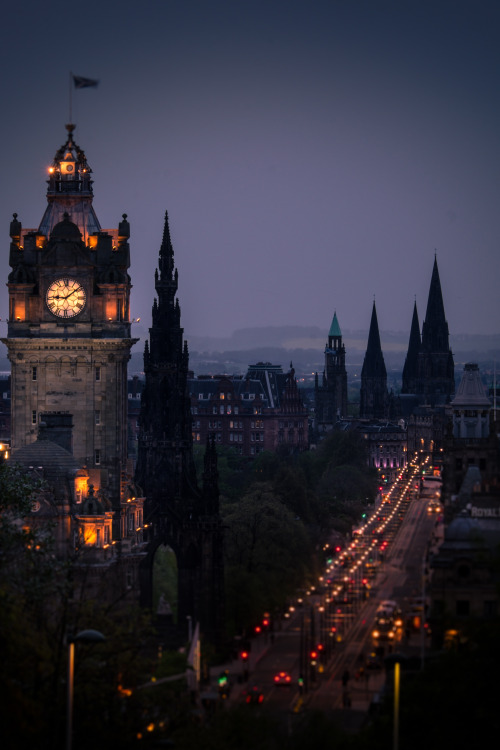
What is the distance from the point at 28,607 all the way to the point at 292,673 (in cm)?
3067

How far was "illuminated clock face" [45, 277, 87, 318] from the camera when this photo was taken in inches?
5851

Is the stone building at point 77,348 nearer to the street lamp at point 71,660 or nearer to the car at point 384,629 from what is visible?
the car at point 384,629

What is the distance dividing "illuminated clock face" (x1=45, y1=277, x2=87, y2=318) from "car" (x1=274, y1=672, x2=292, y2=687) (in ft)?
109

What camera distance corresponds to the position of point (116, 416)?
14838 cm

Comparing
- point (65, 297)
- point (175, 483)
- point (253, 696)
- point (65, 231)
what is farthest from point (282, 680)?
point (65, 231)

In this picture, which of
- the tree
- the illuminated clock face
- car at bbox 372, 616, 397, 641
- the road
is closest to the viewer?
the road

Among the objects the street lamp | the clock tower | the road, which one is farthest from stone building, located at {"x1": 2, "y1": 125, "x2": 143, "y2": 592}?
the street lamp

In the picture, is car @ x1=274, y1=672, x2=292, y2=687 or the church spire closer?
car @ x1=274, y1=672, x2=292, y2=687

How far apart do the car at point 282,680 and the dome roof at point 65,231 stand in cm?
3737

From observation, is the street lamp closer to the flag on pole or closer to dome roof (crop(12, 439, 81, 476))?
dome roof (crop(12, 439, 81, 476))

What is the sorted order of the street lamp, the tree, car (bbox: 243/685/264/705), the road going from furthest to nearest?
the tree → the road → car (bbox: 243/685/264/705) → the street lamp

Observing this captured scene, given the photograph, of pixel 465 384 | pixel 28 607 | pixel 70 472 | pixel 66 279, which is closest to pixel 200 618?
pixel 70 472

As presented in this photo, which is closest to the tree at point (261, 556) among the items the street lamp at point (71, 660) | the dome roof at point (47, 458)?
the dome roof at point (47, 458)

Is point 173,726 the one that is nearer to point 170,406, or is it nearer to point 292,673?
point 292,673
